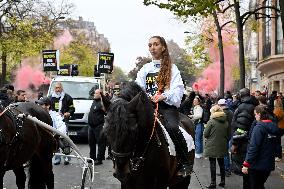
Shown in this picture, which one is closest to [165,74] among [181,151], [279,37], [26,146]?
[181,151]

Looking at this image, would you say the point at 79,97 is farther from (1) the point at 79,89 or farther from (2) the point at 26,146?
(2) the point at 26,146

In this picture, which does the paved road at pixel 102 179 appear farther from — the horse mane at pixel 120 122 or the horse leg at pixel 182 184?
the horse mane at pixel 120 122

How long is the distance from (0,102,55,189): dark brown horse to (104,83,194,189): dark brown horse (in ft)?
7.83

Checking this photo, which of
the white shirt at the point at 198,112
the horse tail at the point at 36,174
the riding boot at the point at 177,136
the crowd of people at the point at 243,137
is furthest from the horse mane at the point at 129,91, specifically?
the white shirt at the point at 198,112

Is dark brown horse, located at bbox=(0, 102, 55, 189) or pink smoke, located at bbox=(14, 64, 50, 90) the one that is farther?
pink smoke, located at bbox=(14, 64, 50, 90)

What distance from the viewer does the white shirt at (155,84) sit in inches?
235

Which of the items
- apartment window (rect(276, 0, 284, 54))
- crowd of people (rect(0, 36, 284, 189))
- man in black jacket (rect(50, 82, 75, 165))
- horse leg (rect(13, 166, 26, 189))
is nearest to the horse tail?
horse leg (rect(13, 166, 26, 189))

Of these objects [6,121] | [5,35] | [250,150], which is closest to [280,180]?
[250,150]

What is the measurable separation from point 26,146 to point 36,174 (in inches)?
33.0

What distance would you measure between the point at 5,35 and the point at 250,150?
88.9 ft

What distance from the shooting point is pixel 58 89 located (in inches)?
545

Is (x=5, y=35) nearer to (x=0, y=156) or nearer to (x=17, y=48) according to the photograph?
(x=17, y=48)

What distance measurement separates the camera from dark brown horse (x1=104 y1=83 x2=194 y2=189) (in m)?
4.71

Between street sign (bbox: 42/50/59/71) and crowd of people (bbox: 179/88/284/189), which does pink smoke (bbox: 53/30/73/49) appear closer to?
street sign (bbox: 42/50/59/71)
